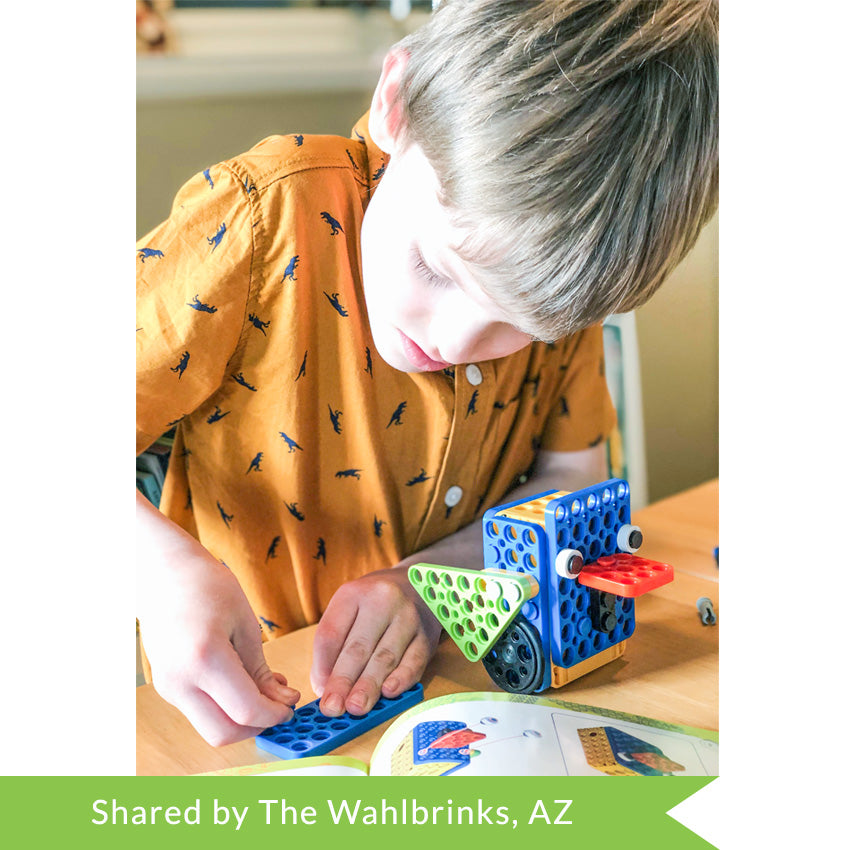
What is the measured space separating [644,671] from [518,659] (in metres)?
0.09

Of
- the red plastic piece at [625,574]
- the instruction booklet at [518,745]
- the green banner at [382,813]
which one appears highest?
the red plastic piece at [625,574]

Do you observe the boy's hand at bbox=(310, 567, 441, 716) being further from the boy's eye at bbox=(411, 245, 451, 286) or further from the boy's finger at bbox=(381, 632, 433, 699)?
the boy's eye at bbox=(411, 245, 451, 286)

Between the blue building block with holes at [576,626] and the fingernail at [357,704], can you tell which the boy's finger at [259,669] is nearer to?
the fingernail at [357,704]

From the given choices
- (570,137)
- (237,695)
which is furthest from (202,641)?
(570,137)

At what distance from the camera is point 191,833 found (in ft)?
1.97

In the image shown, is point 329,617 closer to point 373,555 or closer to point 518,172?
point 373,555

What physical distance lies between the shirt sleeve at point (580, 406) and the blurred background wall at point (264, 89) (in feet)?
0.13

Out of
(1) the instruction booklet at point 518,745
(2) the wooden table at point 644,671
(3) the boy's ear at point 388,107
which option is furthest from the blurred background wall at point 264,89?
(1) the instruction booklet at point 518,745

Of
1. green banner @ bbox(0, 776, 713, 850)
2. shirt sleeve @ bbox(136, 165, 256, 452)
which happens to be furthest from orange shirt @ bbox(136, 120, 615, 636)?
green banner @ bbox(0, 776, 713, 850)

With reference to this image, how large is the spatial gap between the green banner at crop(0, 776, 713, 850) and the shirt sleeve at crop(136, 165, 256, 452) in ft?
0.76

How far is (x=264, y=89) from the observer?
600 mm

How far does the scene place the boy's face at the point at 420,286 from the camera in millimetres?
570

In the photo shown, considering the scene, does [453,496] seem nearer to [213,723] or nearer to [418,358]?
[418,358]
